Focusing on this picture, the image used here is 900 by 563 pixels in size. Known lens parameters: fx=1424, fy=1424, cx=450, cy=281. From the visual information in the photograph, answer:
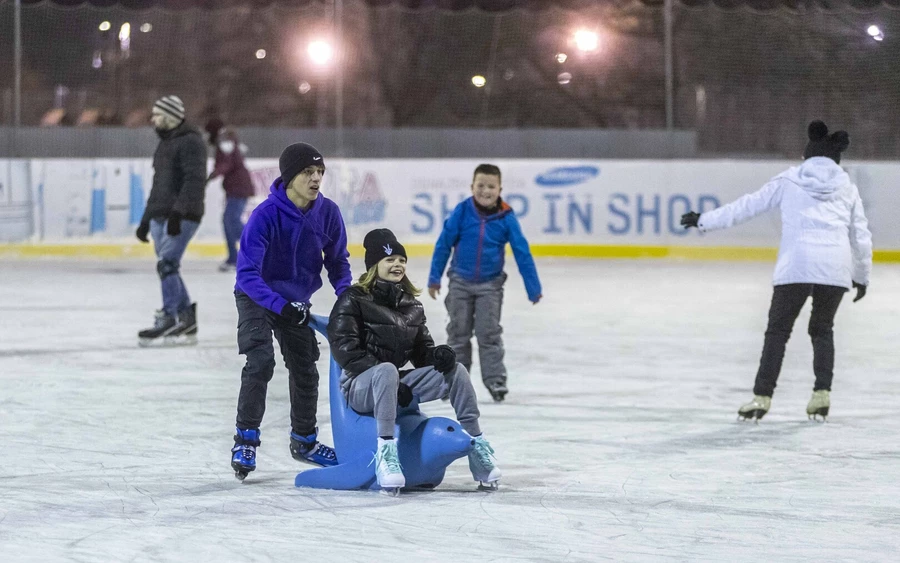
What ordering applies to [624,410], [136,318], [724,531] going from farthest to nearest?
1. [136,318]
2. [624,410]
3. [724,531]

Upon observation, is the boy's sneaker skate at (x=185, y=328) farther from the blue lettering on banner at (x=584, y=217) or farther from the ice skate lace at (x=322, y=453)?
the blue lettering on banner at (x=584, y=217)

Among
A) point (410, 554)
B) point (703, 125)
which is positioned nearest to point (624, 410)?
point (410, 554)

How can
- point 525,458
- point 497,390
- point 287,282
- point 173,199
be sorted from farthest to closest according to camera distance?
point 173,199, point 497,390, point 525,458, point 287,282

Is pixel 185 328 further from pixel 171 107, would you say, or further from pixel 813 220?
pixel 813 220

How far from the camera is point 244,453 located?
4.66 m

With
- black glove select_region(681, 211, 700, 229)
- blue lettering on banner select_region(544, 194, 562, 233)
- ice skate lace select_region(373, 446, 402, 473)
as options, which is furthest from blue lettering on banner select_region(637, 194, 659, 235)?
ice skate lace select_region(373, 446, 402, 473)

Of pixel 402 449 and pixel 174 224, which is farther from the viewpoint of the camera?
pixel 174 224

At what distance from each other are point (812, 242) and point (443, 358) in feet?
7.62

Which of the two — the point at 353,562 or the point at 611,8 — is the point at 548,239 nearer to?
the point at 611,8

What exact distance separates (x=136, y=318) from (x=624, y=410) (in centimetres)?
472

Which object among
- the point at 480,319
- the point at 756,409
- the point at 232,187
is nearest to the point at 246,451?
the point at 480,319

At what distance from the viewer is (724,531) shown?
398 centimetres

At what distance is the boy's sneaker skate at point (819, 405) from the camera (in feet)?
20.1

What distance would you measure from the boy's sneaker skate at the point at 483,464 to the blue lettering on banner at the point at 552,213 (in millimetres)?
11312
